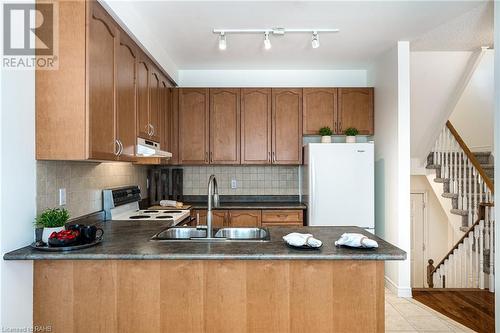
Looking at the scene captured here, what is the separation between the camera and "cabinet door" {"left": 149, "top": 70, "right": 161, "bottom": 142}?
3227 millimetres

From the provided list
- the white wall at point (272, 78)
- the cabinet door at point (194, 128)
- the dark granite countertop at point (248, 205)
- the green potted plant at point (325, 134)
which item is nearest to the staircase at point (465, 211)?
the white wall at point (272, 78)

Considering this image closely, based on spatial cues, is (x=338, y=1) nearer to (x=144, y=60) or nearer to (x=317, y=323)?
(x=144, y=60)

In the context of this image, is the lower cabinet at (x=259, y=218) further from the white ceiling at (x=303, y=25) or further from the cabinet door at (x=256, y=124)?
the white ceiling at (x=303, y=25)

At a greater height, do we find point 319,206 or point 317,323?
point 319,206

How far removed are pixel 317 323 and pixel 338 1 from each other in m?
2.28

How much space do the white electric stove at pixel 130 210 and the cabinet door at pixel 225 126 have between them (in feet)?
2.91

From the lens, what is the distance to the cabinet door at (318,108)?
4254mm

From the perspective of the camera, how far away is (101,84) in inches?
82.4

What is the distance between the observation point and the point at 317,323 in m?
1.81

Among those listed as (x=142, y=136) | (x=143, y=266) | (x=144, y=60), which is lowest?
(x=143, y=266)

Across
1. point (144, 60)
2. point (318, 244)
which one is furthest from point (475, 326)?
point (144, 60)

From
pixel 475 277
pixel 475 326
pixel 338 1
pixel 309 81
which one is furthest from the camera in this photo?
pixel 309 81

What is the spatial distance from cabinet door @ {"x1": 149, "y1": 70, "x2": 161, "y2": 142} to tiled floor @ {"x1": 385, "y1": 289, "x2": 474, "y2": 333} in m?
2.68

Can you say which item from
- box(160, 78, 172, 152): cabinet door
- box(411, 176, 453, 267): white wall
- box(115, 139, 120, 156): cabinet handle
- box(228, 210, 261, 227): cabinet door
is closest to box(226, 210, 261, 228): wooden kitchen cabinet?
box(228, 210, 261, 227): cabinet door
